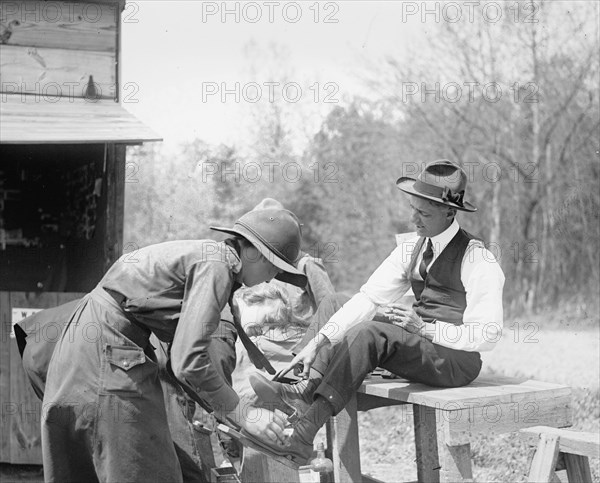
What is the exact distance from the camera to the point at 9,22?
221 inches

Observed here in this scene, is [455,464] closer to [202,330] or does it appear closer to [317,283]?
[202,330]

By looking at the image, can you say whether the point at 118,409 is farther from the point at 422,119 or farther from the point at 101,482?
the point at 422,119

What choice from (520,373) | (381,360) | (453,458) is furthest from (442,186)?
(520,373)

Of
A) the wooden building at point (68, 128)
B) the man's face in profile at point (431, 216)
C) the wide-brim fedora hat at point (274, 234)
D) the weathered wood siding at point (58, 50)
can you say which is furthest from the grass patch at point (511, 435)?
the weathered wood siding at point (58, 50)

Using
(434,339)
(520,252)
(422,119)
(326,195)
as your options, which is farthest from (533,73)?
(434,339)

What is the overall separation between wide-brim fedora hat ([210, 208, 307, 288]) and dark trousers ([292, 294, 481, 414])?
0.61 m

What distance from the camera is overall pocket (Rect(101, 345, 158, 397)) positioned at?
10.4 feet

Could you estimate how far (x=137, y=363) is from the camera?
126 inches

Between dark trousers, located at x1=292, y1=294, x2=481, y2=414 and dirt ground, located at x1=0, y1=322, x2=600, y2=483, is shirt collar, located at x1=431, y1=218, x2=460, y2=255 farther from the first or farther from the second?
dirt ground, located at x1=0, y1=322, x2=600, y2=483

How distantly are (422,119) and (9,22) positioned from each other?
33.8 feet

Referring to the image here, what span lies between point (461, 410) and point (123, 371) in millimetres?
1509

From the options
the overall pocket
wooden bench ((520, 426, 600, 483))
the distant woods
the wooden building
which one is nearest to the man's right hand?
the overall pocket

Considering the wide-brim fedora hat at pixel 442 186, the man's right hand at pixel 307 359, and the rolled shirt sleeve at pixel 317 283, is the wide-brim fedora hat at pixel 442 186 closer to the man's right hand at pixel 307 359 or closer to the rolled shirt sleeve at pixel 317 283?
the man's right hand at pixel 307 359

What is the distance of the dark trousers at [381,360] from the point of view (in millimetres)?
3752
